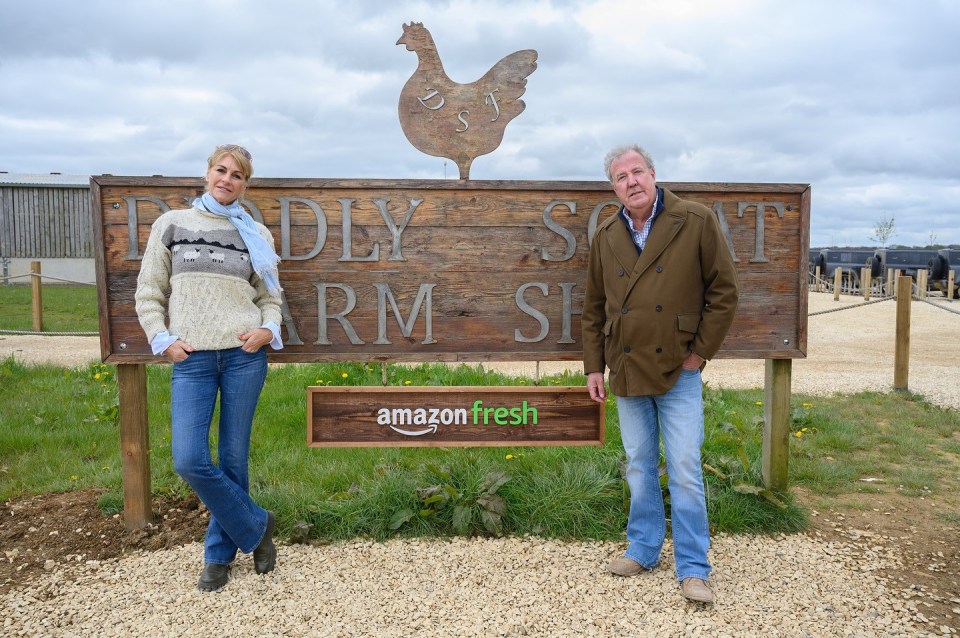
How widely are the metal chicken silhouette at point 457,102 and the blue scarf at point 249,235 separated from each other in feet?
3.66

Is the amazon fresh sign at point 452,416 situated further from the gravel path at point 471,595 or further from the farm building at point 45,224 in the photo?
the farm building at point 45,224

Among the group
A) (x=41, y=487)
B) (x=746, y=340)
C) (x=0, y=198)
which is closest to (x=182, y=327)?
(x=41, y=487)

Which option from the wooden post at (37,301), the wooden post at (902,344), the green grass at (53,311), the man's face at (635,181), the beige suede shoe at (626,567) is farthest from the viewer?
the green grass at (53,311)

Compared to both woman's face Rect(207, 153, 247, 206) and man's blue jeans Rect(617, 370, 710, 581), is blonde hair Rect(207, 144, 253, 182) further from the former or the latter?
man's blue jeans Rect(617, 370, 710, 581)

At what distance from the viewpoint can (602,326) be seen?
341 cm

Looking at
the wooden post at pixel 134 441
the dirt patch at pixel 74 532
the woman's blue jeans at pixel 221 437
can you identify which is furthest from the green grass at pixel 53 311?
the woman's blue jeans at pixel 221 437

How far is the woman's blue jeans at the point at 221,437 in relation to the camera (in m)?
3.02

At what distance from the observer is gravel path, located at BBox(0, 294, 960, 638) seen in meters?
2.94

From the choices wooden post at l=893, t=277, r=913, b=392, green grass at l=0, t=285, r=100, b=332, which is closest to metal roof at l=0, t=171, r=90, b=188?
green grass at l=0, t=285, r=100, b=332

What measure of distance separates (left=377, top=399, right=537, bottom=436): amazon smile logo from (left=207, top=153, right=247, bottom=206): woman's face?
141 centimetres

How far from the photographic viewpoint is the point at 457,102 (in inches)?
152

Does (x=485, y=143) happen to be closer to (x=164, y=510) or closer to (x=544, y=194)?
(x=544, y=194)

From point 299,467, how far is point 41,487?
1626mm

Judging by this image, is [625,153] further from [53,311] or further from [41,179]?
[41,179]
